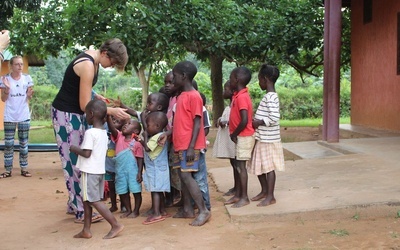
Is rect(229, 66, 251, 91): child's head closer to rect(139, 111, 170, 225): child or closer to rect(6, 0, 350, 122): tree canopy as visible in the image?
rect(139, 111, 170, 225): child

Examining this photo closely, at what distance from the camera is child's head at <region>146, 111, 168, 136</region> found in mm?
5141

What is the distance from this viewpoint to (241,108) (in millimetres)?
5086

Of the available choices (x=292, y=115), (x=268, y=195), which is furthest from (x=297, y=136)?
(x=292, y=115)

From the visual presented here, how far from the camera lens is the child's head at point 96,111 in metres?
4.54

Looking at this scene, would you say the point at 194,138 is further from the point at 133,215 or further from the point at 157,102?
the point at 133,215

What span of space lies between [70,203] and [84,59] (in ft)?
4.63

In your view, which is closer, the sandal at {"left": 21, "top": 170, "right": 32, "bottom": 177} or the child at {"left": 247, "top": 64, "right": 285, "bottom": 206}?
the child at {"left": 247, "top": 64, "right": 285, "bottom": 206}

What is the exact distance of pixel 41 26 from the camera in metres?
9.88

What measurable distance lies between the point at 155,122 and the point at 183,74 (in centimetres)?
53

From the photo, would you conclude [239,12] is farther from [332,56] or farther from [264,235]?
[264,235]

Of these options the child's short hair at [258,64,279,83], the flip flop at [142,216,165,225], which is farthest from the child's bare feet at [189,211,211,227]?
the child's short hair at [258,64,279,83]

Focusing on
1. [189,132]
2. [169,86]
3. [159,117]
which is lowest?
[189,132]

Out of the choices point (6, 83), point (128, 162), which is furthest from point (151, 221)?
point (6, 83)

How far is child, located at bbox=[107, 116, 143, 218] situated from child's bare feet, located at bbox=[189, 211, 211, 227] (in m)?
0.66
